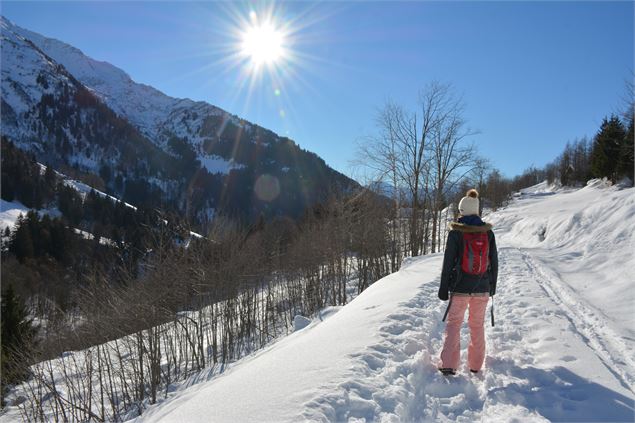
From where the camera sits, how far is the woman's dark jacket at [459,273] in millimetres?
4242

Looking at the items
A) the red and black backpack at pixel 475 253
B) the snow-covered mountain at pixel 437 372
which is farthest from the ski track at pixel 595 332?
the red and black backpack at pixel 475 253

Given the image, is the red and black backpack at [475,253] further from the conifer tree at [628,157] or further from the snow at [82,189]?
the snow at [82,189]

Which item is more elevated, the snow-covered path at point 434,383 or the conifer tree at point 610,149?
the conifer tree at point 610,149

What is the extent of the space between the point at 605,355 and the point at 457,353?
2.21 m

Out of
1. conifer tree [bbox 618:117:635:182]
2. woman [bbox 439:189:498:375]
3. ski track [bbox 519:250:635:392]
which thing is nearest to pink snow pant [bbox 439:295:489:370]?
woman [bbox 439:189:498:375]

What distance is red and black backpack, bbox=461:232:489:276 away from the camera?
4.23m

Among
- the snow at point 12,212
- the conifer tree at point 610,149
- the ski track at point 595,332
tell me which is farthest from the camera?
the snow at point 12,212

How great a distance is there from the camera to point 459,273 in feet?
14.0

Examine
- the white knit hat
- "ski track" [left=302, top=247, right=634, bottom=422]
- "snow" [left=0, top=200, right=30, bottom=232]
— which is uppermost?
"snow" [left=0, top=200, right=30, bottom=232]

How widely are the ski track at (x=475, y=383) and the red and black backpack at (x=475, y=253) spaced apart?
4.04ft

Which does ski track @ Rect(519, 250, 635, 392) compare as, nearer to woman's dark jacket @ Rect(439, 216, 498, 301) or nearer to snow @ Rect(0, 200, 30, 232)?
woman's dark jacket @ Rect(439, 216, 498, 301)

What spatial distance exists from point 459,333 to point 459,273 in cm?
72

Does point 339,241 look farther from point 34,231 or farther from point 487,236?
point 34,231

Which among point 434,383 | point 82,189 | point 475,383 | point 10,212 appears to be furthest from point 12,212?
point 475,383
